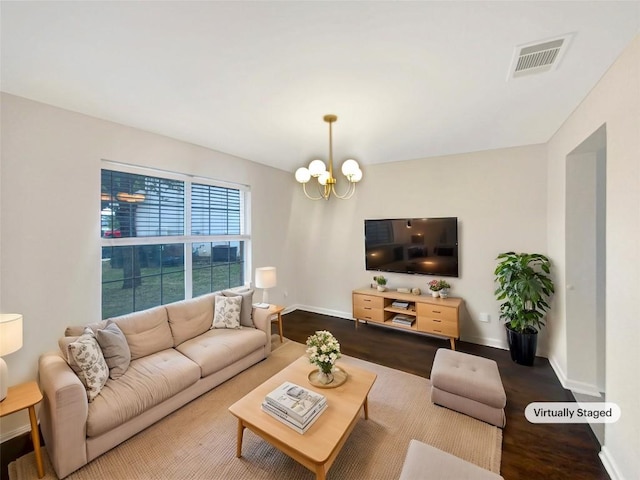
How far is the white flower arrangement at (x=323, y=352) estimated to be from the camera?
2023 millimetres

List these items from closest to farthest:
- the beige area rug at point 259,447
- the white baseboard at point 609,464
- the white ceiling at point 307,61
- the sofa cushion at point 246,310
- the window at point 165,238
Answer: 1. the white ceiling at point 307,61
2. the white baseboard at point 609,464
3. the beige area rug at point 259,447
4. the window at point 165,238
5. the sofa cushion at point 246,310

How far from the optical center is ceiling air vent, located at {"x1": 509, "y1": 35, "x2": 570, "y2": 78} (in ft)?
5.17

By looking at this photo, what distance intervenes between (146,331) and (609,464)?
386 cm

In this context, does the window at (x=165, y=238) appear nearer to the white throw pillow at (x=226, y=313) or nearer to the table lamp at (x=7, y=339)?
the white throw pillow at (x=226, y=313)

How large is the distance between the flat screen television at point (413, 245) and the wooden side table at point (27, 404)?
3.90 metres

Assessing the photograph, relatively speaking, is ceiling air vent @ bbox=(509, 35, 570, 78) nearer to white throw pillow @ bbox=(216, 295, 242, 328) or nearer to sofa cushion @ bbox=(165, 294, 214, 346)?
white throw pillow @ bbox=(216, 295, 242, 328)

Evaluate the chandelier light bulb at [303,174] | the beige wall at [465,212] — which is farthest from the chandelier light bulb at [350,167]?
the beige wall at [465,212]

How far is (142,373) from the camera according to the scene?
2197 mm

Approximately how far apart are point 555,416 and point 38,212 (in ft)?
16.0

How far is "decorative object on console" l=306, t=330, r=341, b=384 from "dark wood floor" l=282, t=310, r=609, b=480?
112cm

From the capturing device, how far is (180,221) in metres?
3.43

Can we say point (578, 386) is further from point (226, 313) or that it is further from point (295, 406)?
point (226, 313)

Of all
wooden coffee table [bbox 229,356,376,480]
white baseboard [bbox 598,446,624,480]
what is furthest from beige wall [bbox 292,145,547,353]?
wooden coffee table [bbox 229,356,376,480]

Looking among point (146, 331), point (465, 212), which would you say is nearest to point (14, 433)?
point (146, 331)
